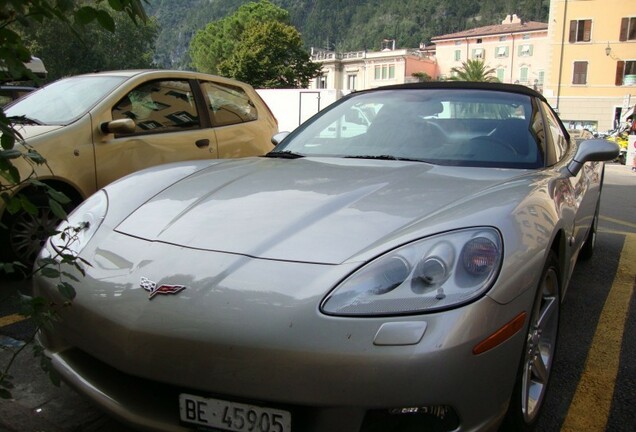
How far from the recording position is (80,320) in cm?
178

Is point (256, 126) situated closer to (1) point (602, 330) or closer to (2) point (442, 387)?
(1) point (602, 330)

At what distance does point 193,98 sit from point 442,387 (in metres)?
4.06

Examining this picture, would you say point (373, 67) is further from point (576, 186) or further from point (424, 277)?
point (424, 277)

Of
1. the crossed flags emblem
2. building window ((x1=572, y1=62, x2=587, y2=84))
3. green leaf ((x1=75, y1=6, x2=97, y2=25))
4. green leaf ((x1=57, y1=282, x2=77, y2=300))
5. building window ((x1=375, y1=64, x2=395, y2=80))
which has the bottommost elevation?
green leaf ((x1=57, y1=282, x2=77, y2=300))

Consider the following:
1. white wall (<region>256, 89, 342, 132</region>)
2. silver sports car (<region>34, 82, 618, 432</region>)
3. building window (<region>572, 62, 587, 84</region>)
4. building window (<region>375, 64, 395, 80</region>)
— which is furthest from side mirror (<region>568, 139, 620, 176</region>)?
building window (<region>375, 64, 395, 80</region>)

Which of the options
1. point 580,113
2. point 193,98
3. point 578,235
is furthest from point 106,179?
point 580,113

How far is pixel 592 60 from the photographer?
143 ft

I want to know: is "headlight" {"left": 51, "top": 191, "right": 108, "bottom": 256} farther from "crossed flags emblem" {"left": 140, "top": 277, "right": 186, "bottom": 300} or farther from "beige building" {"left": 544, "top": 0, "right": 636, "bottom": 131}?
"beige building" {"left": 544, "top": 0, "right": 636, "bottom": 131}

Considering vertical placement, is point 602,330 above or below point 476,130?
below

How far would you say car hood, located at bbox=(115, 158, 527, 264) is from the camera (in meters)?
1.79

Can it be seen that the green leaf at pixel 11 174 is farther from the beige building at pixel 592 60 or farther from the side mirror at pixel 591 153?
the beige building at pixel 592 60

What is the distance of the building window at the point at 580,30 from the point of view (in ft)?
143

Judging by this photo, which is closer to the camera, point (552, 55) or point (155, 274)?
point (155, 274)

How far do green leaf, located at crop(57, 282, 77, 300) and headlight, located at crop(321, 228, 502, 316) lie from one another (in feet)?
2.64
